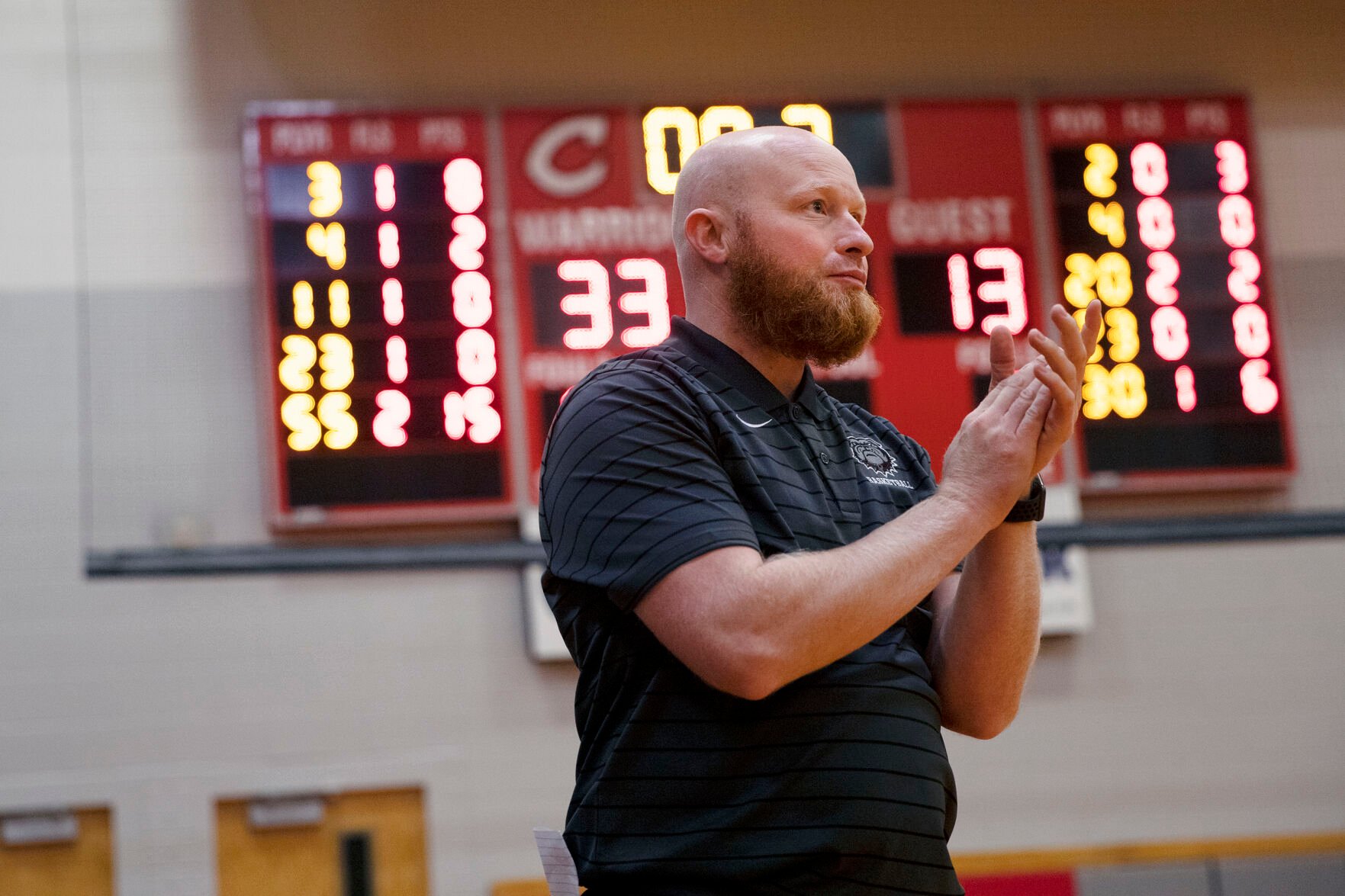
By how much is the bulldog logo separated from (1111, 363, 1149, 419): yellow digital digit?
2.88m

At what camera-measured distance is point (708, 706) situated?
3.69ft

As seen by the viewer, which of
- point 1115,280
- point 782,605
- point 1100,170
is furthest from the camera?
point 1100,170

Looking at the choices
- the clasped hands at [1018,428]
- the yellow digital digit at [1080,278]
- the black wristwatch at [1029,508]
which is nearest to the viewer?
the clasped hands at [1018,428]

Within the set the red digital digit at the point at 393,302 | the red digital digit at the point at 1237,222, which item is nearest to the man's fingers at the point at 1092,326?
the red digital digit at the point at 393,302

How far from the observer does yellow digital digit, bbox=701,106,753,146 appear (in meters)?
4.09

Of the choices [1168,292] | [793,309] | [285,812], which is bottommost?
[285,812]

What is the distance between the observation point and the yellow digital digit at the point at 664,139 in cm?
411

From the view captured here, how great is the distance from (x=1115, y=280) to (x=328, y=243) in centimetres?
232

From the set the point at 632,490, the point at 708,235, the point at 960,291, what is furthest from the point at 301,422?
the point at 632,490

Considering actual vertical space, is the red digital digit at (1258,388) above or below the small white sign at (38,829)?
above

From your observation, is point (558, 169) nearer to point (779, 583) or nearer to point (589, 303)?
point (589, 303)

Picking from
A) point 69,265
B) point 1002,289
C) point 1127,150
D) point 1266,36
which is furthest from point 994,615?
point 1266,36

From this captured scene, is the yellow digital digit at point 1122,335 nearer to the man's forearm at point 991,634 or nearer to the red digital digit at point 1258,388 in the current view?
the red digital digit at point 1258,388

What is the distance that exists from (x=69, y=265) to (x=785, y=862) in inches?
151
